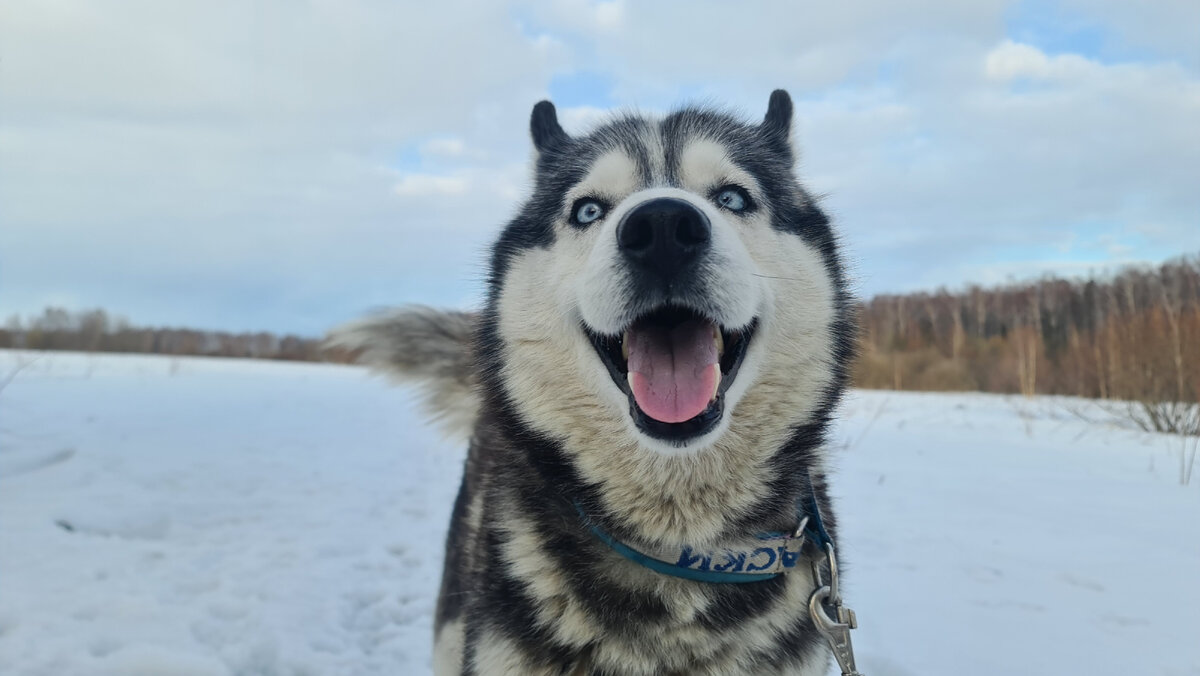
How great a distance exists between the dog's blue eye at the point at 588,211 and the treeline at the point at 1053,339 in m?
1.04

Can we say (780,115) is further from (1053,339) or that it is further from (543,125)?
(1053,339)

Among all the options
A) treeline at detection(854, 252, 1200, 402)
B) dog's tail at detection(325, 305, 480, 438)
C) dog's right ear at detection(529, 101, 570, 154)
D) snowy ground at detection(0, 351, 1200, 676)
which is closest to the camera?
snowy ground at detection(0, 351, 1200, 676)

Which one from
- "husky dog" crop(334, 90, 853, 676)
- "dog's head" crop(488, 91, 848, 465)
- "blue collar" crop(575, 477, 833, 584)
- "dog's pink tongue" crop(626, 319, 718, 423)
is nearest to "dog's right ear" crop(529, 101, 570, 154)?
"dog's head" crop(488, 91, 848, 465)

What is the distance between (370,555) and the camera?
13.7ft

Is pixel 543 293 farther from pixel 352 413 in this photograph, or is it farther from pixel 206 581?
pixel 352 413

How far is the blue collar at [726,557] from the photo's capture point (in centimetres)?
171

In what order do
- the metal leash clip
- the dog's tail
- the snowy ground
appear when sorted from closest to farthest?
the metal leash clip → the snowy ground → the dog's tail

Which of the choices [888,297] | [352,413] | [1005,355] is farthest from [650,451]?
[888,297]

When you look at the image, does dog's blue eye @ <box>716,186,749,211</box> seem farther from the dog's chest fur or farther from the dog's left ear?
the dog's chest fur

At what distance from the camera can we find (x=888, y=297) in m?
43.4

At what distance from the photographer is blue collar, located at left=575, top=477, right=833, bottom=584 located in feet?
5.60

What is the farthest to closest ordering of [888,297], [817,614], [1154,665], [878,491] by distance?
[888,297]
[878,491]
[1154,665]
[817,614]

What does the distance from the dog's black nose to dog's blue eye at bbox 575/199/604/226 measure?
0.48 meters

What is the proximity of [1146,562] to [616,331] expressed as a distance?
3.62 meters
